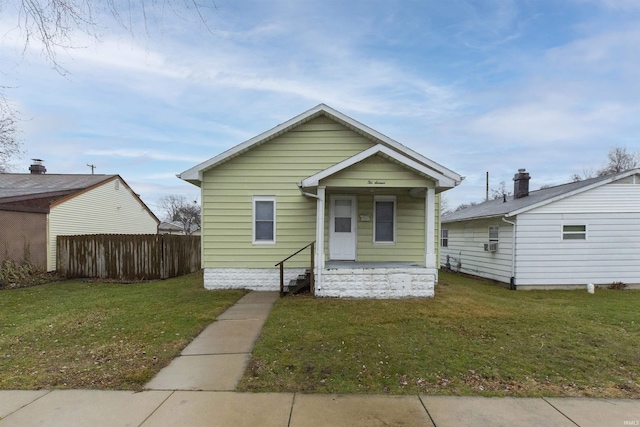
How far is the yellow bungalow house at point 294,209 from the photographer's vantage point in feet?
33.0

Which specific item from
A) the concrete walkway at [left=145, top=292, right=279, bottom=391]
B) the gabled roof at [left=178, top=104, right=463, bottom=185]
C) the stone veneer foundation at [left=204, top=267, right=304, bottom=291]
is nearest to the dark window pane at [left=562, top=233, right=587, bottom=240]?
the gabled roof at [left=178, top=104, right=463, bottom=185]

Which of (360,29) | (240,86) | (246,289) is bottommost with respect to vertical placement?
(246,289)

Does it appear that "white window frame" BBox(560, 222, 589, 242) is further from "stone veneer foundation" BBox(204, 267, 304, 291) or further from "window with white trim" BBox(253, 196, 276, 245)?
"window with white trim" BBox(253, 196, 276, 245)

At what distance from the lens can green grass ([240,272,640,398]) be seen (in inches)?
153

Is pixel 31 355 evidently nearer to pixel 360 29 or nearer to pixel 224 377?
pixel 224 377

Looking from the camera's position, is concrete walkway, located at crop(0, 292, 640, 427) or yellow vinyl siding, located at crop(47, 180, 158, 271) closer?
concrete walkway, located at crop(0, 292, 640, 427)

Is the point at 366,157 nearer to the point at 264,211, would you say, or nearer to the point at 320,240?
the point at 320,240

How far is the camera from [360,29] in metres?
10.5

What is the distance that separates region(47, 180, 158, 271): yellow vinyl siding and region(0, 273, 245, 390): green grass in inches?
207

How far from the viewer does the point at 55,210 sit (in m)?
14.6

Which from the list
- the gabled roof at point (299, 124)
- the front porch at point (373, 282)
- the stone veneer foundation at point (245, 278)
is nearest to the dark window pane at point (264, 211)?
the stone veneer foundation at point (245, 278)

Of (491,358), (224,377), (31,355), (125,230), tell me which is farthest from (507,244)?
(125,230)

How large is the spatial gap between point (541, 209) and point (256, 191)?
998cm

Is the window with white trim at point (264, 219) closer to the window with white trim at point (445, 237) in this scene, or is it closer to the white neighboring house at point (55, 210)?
the white neighboring house at point (55, 210)
